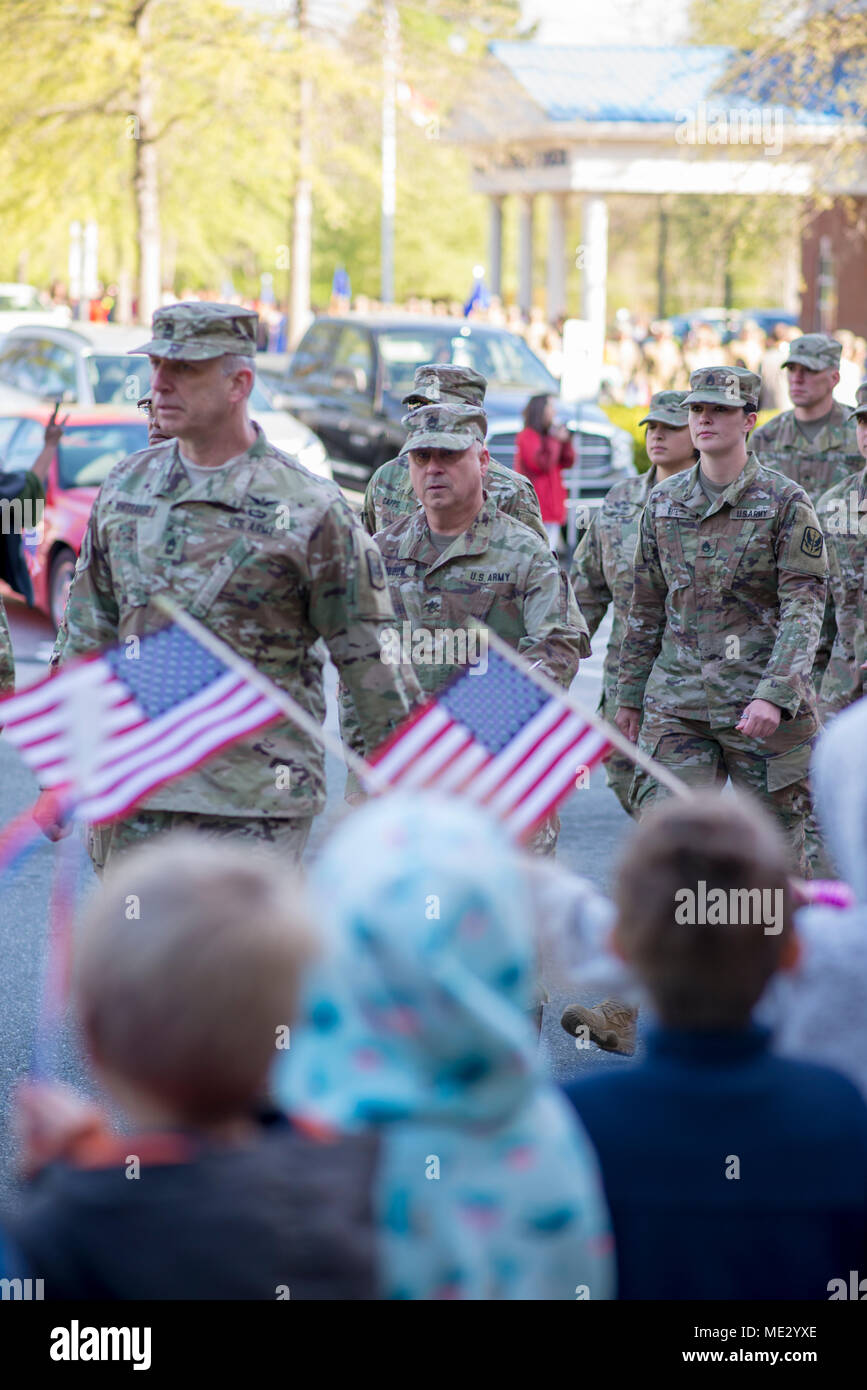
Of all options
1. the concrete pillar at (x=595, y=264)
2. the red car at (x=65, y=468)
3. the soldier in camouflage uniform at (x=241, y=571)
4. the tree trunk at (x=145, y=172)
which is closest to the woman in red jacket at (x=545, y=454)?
the red car at (x=65, y=468)

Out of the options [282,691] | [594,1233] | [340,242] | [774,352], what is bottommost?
[594,1233]

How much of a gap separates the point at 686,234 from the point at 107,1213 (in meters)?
63.4

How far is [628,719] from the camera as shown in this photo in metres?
6.97

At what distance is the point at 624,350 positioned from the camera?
3191 cm

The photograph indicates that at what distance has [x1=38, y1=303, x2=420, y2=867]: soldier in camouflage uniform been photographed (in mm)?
4664

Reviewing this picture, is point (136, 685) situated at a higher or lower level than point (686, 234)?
lower

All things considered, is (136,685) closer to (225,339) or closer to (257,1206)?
(225,339)

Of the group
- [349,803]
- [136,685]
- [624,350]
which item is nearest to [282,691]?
[136,685]

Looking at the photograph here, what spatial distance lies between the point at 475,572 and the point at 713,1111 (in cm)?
367

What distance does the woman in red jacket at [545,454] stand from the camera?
15680mm

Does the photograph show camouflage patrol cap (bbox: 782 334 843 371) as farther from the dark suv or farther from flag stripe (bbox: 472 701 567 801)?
the dark suv

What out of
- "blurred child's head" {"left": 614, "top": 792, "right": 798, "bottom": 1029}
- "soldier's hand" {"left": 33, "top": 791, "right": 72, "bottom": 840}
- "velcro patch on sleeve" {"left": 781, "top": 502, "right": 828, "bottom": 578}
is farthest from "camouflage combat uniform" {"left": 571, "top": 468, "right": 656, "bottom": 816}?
"blurred child's head" {"left": 614, "top": 792, "right": 798, "bottom": 1029}

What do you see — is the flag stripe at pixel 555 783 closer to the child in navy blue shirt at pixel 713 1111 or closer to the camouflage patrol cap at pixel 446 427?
the camouflage patrol cap at pixel 446 427

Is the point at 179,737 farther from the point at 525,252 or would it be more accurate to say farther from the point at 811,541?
the point at 525,252
